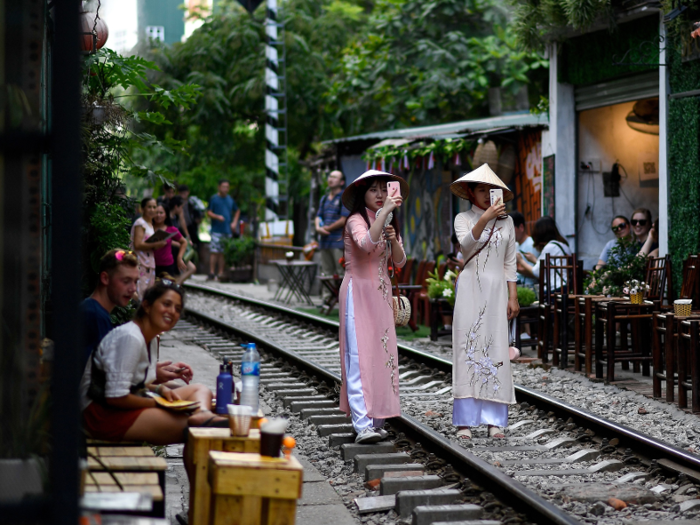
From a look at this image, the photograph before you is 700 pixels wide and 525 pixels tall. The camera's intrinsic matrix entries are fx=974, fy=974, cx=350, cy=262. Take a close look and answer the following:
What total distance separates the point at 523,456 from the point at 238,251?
18.7 m

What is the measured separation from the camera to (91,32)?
8.34 m

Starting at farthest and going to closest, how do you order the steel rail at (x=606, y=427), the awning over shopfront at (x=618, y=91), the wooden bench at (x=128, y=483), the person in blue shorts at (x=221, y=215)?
the person in blue shorts at (x=221, y=215), the awning over shopfront at (x=618, y=91), the steel rail at (x=606, y=427), the wooden bench at (x=128, y=483)

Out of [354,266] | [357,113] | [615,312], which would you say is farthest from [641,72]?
[357,113]

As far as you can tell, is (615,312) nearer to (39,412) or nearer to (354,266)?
(354,266)

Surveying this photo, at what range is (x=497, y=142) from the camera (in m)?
17.9

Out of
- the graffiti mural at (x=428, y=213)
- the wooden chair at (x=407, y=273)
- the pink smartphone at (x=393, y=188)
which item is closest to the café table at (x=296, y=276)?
the wooden chair at (x=407, y=273)

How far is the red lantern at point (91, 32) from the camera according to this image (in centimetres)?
852

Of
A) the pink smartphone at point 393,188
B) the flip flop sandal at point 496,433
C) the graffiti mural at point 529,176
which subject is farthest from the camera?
the graffiti mural at point 529,176

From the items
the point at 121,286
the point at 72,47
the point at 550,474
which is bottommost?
the point at 550,474

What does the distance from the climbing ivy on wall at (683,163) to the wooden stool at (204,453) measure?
8582 mm

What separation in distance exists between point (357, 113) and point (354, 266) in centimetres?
2226

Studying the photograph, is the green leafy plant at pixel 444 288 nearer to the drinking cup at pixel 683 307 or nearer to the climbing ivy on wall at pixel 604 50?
the climbing ivy on wall at pixel 604 50

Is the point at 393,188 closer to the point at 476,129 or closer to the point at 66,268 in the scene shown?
the point at 66,268

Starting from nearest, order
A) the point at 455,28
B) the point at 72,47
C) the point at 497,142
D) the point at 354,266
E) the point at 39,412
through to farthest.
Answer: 1. the point at 72,47
2. the point at 39,412
3. the point at 354,266
4. the point at 497,142
5. the point at 455,28
